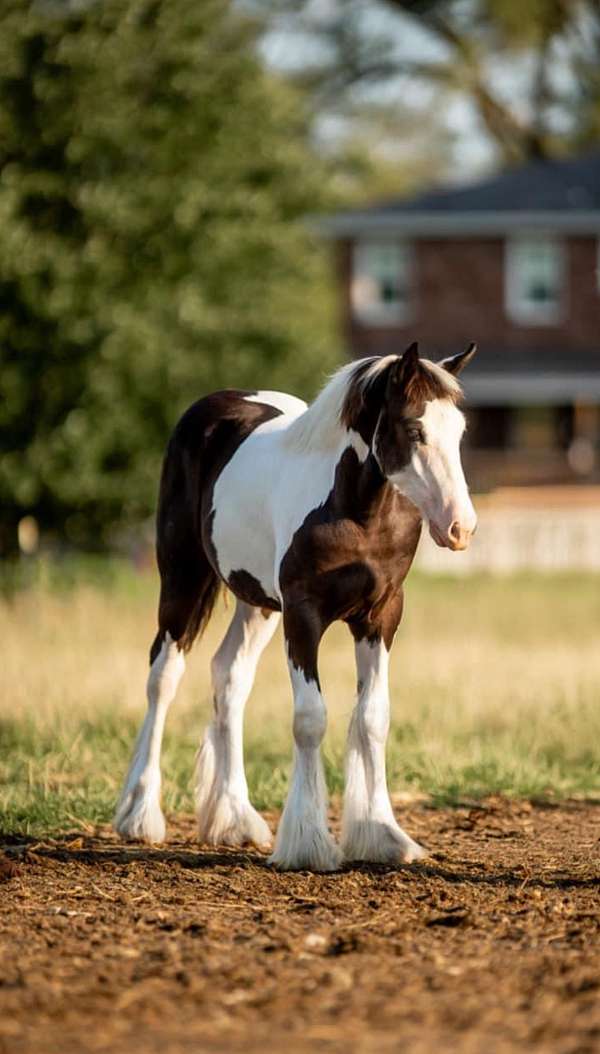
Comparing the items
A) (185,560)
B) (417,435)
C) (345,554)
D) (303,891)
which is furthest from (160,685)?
(417,435)

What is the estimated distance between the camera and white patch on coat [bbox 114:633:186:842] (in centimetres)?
794

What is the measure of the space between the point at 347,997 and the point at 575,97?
4934 centimetres

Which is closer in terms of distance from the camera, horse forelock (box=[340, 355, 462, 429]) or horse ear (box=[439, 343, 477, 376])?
horse forelock (box=[340, 355, 462, 429])

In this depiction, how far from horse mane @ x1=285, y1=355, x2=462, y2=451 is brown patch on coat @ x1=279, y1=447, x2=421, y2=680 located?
18 cm

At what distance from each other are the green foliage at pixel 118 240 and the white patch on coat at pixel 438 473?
11.7 m

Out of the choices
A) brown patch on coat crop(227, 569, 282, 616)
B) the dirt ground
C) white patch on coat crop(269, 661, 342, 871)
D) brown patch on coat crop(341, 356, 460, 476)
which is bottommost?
the dirt ground

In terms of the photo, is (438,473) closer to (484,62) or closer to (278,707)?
(278,707)

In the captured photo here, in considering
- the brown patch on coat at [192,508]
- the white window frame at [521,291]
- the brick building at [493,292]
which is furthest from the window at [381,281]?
the brown patch on coat at [192,508]

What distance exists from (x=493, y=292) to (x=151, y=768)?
30.5m

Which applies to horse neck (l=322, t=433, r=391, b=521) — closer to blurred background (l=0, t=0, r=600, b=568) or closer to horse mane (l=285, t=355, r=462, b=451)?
horse mane (l=285, t=355, r=462, b=451)

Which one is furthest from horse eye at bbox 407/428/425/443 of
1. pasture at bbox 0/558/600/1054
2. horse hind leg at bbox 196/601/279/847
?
horse hind leg at bbox 196/601/279/847

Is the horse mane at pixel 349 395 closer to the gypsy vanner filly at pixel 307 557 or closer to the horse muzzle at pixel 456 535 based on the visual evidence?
the gypsy vanner filly at pixel 307 557

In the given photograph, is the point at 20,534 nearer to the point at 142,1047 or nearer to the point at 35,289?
the point at 35,289

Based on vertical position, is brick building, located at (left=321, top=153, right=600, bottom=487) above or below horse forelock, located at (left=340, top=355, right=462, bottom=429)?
above
